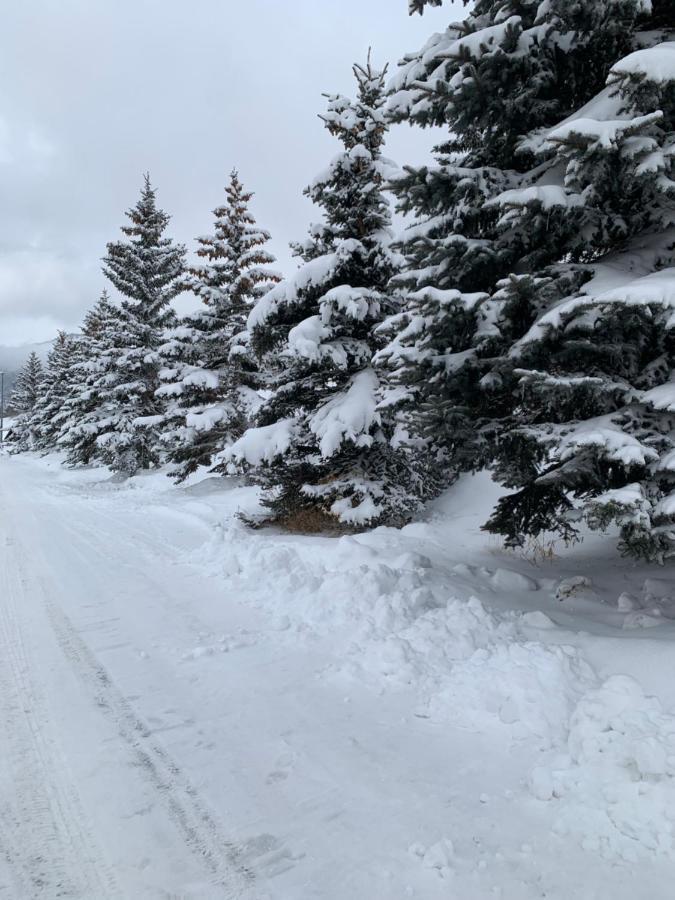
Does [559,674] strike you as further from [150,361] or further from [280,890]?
[150,361]

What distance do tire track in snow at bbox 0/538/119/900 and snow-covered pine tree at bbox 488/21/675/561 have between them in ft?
11.6

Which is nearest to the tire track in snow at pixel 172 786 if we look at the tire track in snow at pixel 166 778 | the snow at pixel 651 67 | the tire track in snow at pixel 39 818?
the tire track in snow at pixel 166 778

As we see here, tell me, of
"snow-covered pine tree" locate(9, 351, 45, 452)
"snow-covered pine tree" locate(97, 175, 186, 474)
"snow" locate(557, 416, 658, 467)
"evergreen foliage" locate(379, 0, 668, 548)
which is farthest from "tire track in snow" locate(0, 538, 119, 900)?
→ "snow-covered pine tree" locate(9, 351, 45, 452)

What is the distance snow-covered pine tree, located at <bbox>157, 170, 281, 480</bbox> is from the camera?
50.9ft

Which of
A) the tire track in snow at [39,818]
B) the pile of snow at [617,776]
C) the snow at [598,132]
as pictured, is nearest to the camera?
the tire track in snow at [39,818]

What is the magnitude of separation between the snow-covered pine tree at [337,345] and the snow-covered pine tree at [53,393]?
98.3 feet

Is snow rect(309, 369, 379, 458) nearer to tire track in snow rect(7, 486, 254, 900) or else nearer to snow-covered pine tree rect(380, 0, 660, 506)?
snow-covered pine tree rect(380, 0, 660, 506)

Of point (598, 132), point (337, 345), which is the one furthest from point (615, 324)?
point (337, 345)

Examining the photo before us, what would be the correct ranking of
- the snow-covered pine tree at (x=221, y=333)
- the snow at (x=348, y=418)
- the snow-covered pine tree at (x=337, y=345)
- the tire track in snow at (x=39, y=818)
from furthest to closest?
the snow-covered pine tree at (x=221, y=333) < the snow-covered pine tree at (x=337, y=345) < the snow at (x=348, y=418) < the tire track in snow at (x=39, y=818)

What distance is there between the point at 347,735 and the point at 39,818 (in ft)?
5.60

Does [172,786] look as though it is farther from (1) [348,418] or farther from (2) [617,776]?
(1) [348,418]

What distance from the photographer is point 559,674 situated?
3621mm

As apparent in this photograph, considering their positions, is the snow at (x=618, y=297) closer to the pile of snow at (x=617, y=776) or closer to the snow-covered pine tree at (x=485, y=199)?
the snow-covered pine tree at (x=485, y=199)

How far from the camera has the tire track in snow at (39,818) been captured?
2.32 meters
